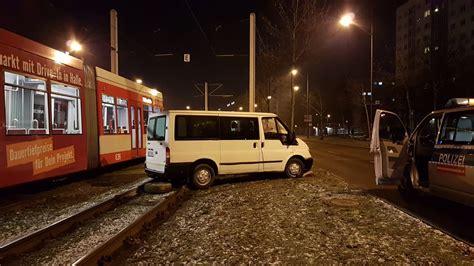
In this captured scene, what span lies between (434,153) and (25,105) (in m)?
8.74

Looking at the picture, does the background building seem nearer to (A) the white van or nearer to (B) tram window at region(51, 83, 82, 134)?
(A) the white van

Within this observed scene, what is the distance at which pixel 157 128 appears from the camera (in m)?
10.7

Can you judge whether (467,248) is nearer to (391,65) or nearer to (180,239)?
(180,239)

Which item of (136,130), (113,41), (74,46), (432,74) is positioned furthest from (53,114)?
(432,74)

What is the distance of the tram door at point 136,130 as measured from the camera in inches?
629

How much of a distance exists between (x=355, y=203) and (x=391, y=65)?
1490 inches

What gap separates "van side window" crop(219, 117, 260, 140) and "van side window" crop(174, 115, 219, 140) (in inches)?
9.5

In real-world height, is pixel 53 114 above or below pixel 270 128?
above

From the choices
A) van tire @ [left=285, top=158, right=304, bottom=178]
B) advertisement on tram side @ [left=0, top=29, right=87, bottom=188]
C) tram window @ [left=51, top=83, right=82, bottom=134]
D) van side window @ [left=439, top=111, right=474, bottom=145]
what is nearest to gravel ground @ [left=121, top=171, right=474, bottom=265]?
van side window @ [left=439, top=111, right=474, bottom=145]

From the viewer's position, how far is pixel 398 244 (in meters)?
5.72

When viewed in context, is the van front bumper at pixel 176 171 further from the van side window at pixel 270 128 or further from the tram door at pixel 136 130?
the tram door at pixel 136 130

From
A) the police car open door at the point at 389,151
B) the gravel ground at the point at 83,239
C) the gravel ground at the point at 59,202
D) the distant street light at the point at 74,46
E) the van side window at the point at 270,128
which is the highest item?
the distant street light at the point at 74,46

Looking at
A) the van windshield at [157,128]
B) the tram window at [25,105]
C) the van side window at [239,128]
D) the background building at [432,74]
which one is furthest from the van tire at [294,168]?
the background building at [432,74]

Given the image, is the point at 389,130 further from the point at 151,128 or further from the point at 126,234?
the point at 151,128
